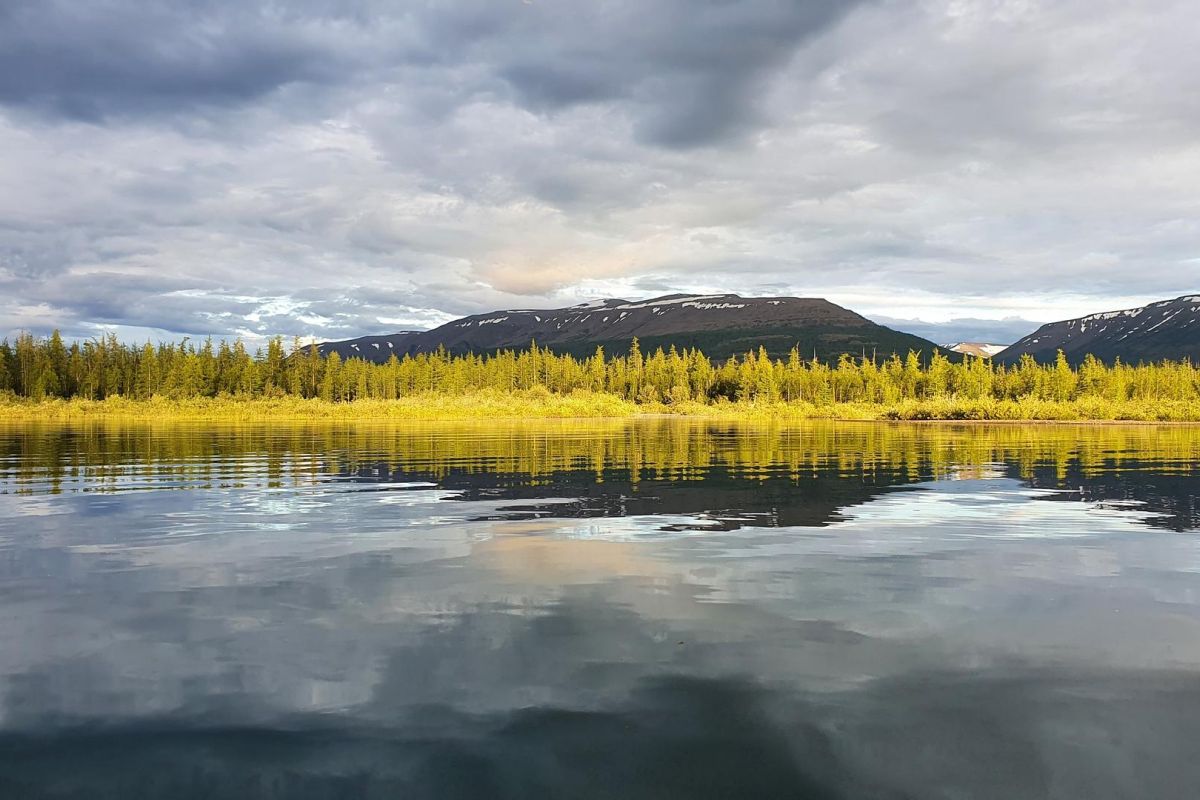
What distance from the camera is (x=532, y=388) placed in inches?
5901

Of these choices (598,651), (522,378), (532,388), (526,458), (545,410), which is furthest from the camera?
(522,378)

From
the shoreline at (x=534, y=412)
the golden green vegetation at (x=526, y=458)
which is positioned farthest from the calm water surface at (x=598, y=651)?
the shoreline at (x=534, y=412)

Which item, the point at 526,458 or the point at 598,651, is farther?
the point at 526,458

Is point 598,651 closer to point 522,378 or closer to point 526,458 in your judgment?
point 526,458

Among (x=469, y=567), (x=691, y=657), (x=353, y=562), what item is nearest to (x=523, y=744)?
(x=691, y=657)

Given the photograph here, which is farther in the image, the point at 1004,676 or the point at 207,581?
the point at 207,581

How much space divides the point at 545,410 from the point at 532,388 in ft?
149

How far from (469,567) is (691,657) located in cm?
482

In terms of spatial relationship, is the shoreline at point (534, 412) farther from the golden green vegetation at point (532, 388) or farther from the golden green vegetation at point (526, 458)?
the golden green vegetation at point (526, 458)

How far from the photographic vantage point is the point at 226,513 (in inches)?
666

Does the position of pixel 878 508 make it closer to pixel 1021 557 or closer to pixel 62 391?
pixel 1021 557

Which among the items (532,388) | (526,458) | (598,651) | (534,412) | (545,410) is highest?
(532,388)

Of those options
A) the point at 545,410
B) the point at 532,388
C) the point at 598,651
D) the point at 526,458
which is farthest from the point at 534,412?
the point at 598,651

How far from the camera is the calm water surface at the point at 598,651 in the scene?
17.7ft
